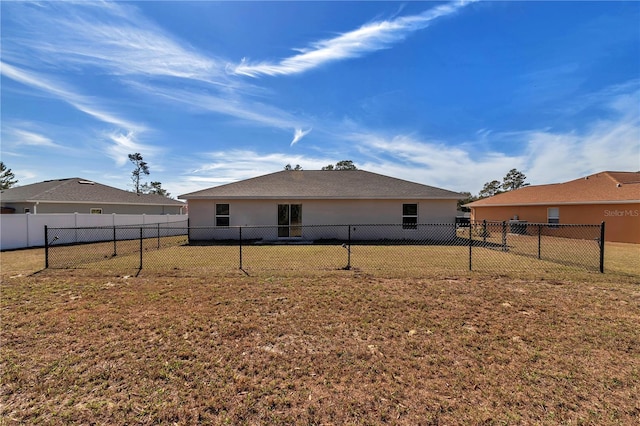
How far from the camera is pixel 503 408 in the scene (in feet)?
8.01

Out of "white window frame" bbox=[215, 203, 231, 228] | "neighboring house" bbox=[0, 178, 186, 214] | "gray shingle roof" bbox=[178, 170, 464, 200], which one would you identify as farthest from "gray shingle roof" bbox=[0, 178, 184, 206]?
"white window frame" bbox=[215, 203, 231, 228]

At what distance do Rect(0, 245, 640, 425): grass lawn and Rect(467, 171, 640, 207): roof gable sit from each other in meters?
14.2

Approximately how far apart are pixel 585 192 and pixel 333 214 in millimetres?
16567

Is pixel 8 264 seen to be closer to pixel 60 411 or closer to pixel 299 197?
pixel 60 411

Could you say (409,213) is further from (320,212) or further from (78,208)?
(78,208)

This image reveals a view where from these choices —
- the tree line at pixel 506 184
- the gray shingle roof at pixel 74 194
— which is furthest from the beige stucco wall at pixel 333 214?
the tree line at pixel 506 184

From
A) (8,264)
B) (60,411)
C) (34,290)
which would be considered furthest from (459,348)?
(8,264)

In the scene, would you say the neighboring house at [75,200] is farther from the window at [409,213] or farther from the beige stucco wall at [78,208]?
the window at [409,213]

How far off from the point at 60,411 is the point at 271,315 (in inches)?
102

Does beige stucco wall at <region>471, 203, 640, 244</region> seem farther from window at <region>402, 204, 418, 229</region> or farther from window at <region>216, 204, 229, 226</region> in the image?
window at <region>216, 204, 229, 226</region>

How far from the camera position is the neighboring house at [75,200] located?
1789 cm

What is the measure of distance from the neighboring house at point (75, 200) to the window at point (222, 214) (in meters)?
11.3

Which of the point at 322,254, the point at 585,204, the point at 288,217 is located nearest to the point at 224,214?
the point at 288,217

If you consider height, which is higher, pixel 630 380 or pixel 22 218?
pixel 22 218
